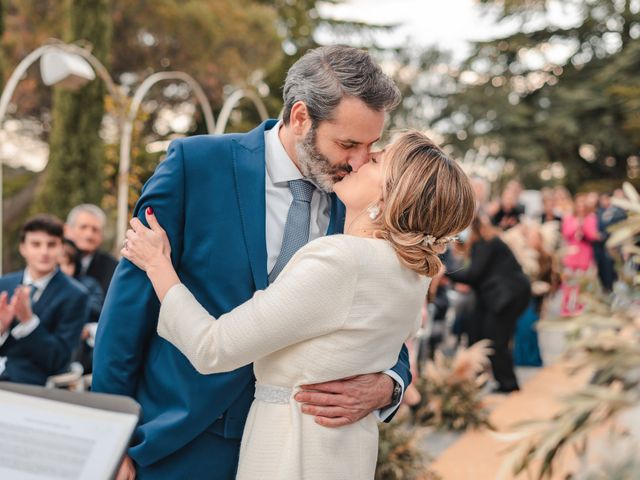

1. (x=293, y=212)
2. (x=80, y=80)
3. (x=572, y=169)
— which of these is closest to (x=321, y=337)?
(x=293, y=212)

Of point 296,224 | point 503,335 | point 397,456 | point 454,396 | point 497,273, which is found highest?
point 296,224

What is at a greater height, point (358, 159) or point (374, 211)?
point (358, 159)

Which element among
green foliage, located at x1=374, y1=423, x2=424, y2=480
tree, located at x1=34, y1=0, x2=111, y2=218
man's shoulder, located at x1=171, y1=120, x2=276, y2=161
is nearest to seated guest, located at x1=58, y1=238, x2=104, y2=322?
green foliage, located at x1=374, y1=423, x2=424, y2=480

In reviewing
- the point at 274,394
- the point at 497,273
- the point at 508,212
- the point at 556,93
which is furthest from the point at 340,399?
the point at 556,93

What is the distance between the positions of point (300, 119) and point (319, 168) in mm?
159

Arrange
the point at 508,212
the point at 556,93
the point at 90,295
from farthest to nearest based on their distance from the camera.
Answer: the point at 556,93 < the point at 508,212 < the point at 90,295

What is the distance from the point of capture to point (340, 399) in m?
1.88

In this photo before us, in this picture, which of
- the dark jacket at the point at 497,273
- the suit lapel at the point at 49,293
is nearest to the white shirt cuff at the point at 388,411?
the suit lapel at the point at 49,293

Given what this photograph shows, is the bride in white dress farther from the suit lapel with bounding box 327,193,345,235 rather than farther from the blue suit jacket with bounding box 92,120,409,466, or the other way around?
the suit lapel with bounding box 327,193,345,235

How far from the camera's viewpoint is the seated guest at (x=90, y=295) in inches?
227

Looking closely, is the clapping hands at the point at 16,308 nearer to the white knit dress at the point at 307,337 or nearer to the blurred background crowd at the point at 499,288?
the white knit dress at the point at 307,337

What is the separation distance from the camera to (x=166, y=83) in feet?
73.5

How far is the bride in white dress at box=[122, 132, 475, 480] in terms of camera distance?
1768 millimetres

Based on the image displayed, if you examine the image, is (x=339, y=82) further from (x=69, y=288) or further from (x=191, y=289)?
(x=69, y=288)
